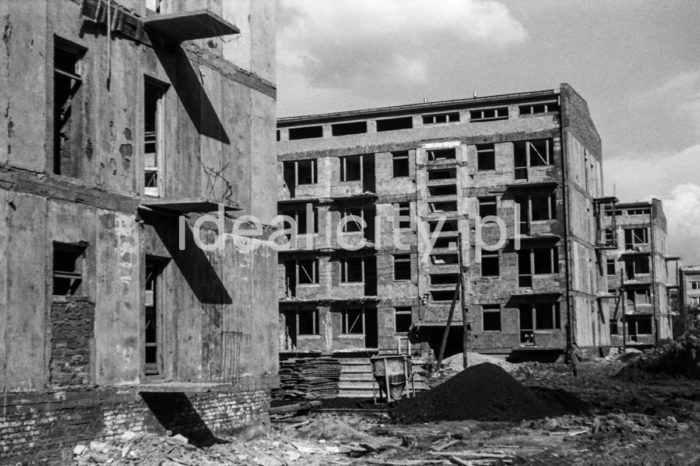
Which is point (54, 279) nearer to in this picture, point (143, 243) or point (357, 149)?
point (143, 243)

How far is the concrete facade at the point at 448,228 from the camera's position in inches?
1881

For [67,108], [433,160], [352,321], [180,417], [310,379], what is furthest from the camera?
[352,321]

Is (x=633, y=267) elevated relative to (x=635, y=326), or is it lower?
elevated

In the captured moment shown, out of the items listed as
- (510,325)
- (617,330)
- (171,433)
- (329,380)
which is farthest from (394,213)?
(171,433)

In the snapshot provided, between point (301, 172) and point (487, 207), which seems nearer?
point (487, 207)

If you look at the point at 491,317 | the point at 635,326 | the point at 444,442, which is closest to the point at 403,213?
the point at 491,317

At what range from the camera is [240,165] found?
60.3 ft

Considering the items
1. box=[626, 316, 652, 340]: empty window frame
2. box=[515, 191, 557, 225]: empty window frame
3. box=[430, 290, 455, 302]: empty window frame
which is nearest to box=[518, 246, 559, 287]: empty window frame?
box=[515, 191, 557, 225]: empty window frame

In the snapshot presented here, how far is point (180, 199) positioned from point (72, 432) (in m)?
4.07

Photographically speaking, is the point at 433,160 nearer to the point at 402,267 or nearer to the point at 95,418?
the point at 402,267

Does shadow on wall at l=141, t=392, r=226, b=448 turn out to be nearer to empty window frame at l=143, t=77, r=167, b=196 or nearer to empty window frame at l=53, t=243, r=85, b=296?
empty window frame at l=53, t=243, r=85, b=296

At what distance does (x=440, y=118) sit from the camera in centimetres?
5125

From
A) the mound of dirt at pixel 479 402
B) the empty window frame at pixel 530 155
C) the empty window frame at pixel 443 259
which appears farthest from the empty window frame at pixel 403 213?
the mound of dirt at pixel 479 402

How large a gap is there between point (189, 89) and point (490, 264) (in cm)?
3406
